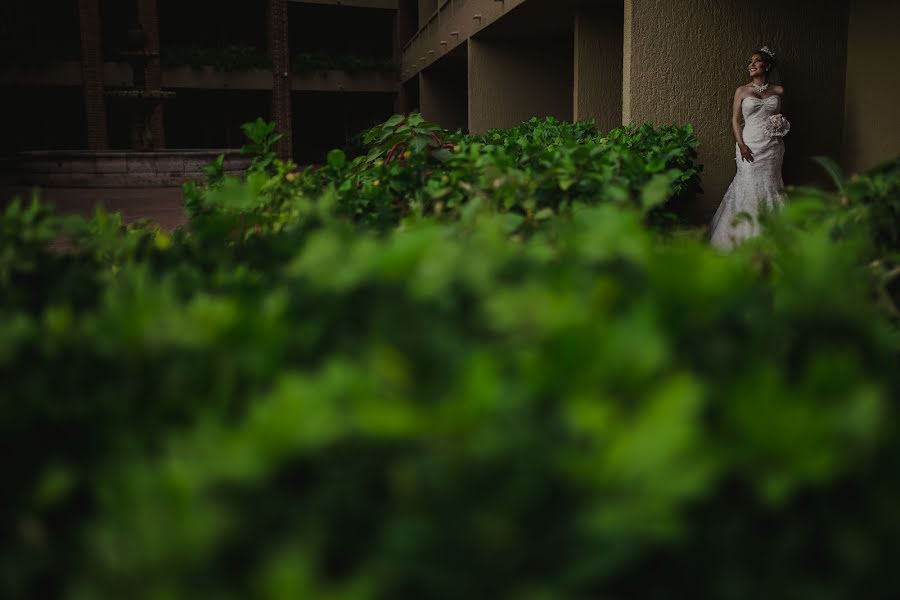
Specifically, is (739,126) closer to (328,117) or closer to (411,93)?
(411,93)

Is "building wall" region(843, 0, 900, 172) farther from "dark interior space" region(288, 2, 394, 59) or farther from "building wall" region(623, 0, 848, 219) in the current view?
"dark interior space" region(288, 2, 394, 59)

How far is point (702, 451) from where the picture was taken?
0.73 m

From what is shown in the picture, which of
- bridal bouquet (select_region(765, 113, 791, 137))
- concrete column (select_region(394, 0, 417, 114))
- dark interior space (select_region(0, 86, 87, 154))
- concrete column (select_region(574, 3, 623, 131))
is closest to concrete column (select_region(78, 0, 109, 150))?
dark interior space (select_region(0, 86, 87, 154))

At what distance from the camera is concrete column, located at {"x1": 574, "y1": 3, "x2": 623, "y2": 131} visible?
12031 mm

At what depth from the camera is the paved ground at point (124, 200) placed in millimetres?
11961

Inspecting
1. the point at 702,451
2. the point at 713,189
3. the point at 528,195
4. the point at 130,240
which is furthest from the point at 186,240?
the point at 713,189

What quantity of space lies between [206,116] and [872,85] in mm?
25180

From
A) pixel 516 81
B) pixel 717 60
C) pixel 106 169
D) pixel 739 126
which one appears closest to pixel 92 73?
pixel 106 169

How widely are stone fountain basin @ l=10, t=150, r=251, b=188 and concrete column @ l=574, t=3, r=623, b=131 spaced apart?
7290 mm

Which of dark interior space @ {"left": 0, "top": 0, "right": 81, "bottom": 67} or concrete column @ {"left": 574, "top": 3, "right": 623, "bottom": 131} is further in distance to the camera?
dark interior space @ {"left": 0, "top": 0, "right": 81, "bottom": 67}

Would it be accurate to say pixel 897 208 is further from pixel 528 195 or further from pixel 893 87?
pixel 893 87

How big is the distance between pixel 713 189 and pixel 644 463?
892 centimetres

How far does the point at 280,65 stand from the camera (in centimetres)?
2931

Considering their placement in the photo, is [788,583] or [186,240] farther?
[186,240]
